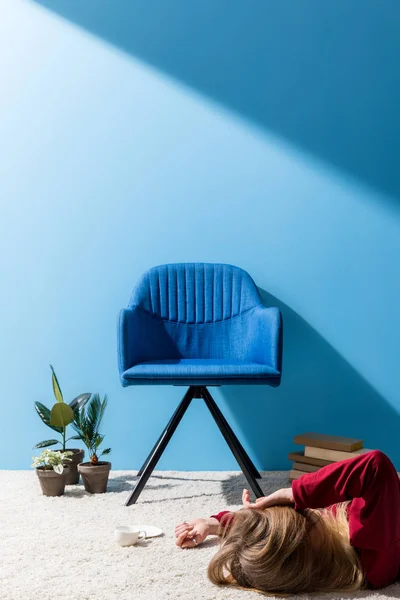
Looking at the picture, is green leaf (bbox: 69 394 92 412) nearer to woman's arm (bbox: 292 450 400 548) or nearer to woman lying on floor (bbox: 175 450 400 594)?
woman lying on floor (bbox: 175 450 400 594)

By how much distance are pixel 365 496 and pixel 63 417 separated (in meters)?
1.35

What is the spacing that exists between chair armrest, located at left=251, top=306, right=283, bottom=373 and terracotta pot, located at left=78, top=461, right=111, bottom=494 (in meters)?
0.67

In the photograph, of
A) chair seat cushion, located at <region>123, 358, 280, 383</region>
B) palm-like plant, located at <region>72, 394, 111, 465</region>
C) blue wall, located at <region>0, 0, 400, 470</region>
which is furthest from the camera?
blue wall, located at <region>0, 0, 400, 470</region>

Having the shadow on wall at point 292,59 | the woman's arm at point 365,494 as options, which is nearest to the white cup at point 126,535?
the woman's arm at point 365,494

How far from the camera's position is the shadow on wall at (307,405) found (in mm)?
2648

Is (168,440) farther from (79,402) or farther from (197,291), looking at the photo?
(197,291)

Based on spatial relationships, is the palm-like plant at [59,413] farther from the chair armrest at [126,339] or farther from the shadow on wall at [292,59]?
the shadow on wall at [292,59]

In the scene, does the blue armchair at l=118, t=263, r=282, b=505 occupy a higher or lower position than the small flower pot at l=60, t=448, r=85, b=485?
higher

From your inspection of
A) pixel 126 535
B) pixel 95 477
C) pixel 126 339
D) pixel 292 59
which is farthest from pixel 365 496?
pixel 292 59

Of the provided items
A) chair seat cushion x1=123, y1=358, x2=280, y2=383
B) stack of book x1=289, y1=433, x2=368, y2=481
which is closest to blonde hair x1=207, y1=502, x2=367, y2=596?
chair seat cushion x1=123, y1=358, x2=280, y2=383

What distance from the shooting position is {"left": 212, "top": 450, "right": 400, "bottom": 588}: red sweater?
126cm

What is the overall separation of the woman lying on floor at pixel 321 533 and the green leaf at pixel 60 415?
111cm

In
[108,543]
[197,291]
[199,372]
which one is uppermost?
[197,291]

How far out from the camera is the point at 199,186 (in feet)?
8.91
